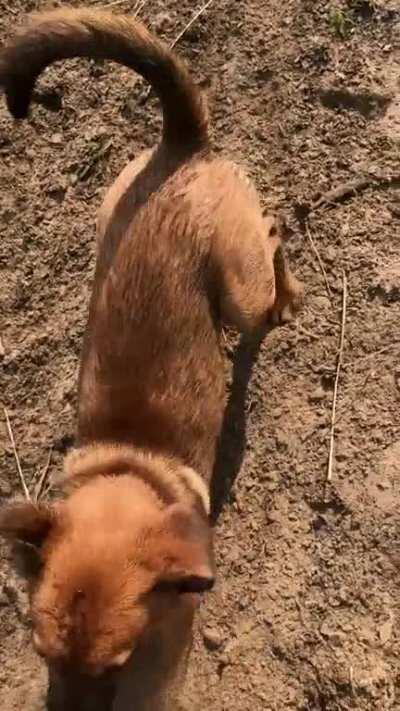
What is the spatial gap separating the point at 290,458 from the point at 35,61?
201 cm

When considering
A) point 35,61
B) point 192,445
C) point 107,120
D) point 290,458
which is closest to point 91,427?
point 192,445

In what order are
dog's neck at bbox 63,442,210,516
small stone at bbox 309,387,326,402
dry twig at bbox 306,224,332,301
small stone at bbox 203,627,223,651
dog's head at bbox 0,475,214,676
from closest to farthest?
dog's head at bbox 0,475,214,676
dog's neck at bbox 63,442,210,516
small stone at bbox 203,627,223,651
small stone at bbox 309,387,326,402
dry twig at bbox 306,224,332,301

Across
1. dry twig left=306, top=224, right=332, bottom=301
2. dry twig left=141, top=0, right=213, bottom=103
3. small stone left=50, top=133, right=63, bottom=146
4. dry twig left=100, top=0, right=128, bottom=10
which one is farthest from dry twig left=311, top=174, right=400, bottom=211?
dry twig left=100, top=0, right=128, bottom=10

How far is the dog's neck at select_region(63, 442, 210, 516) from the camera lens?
11.8 feet

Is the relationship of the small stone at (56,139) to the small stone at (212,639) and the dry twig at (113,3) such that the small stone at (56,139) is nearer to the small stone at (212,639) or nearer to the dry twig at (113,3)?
the dry twig at (113,3)

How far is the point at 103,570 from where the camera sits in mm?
3020

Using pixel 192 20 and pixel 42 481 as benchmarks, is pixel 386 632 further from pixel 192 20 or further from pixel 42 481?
pixel 192 20

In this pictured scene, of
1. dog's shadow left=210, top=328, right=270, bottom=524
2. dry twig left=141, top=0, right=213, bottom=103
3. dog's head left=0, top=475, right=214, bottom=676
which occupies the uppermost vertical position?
dry twig left=141, top=0, right=213, bottom=103

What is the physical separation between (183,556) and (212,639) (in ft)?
4.22

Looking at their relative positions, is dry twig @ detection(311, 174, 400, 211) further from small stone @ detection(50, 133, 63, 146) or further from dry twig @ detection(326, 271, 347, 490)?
small stone @ detection(50, 133, 63, 146)

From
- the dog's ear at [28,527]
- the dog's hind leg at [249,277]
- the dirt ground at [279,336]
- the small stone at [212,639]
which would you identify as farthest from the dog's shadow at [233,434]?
the dog's ear at [28,527]

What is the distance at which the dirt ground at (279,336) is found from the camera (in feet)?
13.5

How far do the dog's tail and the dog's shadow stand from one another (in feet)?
4.45

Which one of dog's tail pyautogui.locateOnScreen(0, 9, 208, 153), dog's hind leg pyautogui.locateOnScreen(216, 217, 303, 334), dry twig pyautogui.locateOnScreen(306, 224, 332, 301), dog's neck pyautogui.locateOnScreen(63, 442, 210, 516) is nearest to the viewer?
dog's tail pyautogui.locateOnScreen(0, 9, 208, 153)
